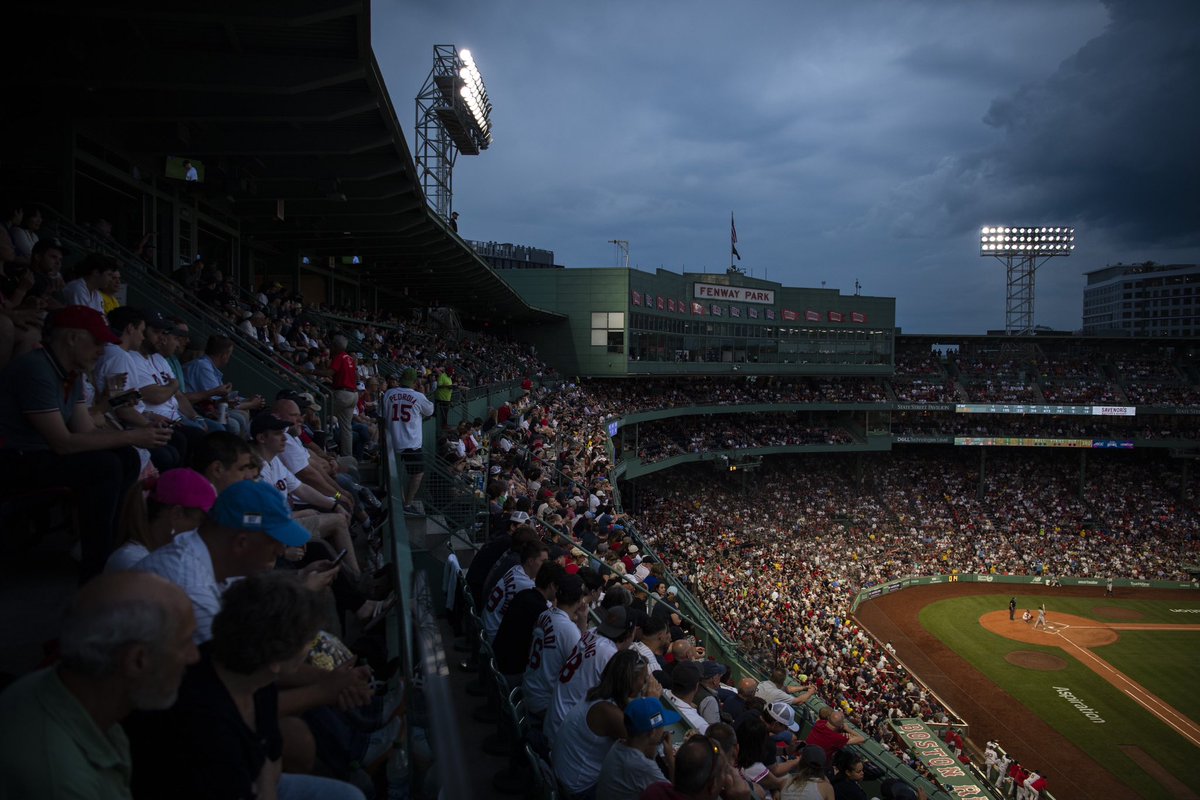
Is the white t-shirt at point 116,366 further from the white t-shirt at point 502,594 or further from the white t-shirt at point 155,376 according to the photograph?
the white t-shirt at point 502,594

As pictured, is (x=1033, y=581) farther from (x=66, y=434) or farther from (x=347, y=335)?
(x=66, y=434)

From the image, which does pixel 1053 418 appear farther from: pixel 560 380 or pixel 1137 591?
pixel 560 380

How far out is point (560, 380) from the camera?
35.9 m

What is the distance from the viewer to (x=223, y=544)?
3107 millimetres

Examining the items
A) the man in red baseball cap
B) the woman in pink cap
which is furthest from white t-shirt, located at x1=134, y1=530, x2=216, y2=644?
the man in red baseball cap

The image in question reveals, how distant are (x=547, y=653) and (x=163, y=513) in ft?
9.36

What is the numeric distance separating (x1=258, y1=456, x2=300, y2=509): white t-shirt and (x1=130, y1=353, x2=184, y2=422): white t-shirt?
2.45ft

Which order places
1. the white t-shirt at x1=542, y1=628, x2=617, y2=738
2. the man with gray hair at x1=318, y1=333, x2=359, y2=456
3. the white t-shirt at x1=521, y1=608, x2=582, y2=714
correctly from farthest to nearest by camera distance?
the man with gray hair at x1=318, y1=333, x2=359, y2=456 < the white t-shirt at x1=521, y1=608, x2=582, y2=714 < the white t-shirt at x1=542, y1=628, x2=617, y2=738

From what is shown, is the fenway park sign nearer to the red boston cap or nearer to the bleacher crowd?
the bleacher crowd

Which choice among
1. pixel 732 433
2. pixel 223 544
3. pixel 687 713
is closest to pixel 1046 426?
pixel 732 433

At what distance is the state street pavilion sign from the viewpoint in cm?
4334

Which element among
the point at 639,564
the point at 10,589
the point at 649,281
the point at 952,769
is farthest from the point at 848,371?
the point at 10,589

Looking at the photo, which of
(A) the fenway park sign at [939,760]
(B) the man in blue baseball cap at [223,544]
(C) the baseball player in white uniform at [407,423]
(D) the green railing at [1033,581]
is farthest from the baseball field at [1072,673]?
(B) the man in blue baseball cap at [223,544]

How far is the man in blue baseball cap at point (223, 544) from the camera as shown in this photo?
2.99 metres
